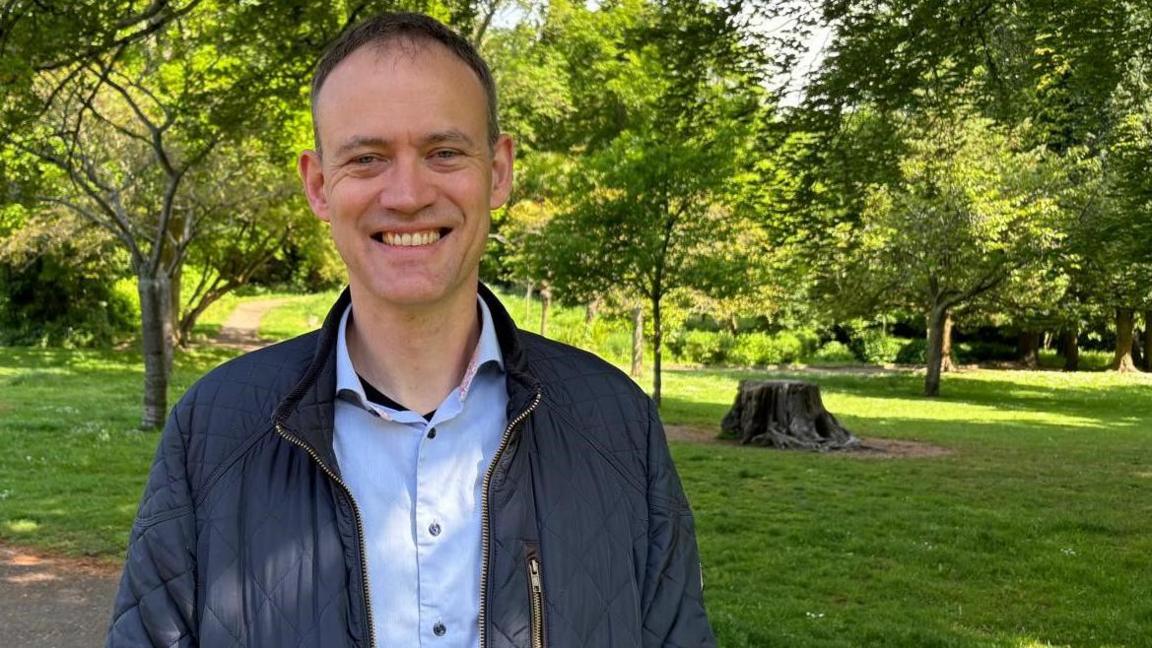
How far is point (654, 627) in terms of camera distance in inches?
70.1

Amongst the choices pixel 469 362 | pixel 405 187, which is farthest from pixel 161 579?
pixel 405 187

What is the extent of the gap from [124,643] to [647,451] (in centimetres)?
92

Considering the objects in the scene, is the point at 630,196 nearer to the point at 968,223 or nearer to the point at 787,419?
the point at 787,419

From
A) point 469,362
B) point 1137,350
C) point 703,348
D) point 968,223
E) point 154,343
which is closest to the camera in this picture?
point 469,362

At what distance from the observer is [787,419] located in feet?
54.9

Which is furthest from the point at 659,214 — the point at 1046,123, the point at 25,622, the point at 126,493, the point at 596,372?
the point at 596,372

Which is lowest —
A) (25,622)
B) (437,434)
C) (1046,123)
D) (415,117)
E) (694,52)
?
(25,622)

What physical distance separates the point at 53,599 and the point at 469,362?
20.6ft

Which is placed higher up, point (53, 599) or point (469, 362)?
point (469, 362)

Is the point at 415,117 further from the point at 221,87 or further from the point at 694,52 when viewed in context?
the point at 221,87

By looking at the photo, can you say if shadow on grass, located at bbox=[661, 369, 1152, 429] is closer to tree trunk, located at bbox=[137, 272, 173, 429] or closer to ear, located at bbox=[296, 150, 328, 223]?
tree trunk, located at bbox=[137, 272, 173, 429]

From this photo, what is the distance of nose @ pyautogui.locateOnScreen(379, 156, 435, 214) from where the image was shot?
1.72 m

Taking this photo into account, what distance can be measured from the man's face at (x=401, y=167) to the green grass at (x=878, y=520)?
470 cm

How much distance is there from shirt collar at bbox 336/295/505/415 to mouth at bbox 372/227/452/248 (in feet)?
0.66
